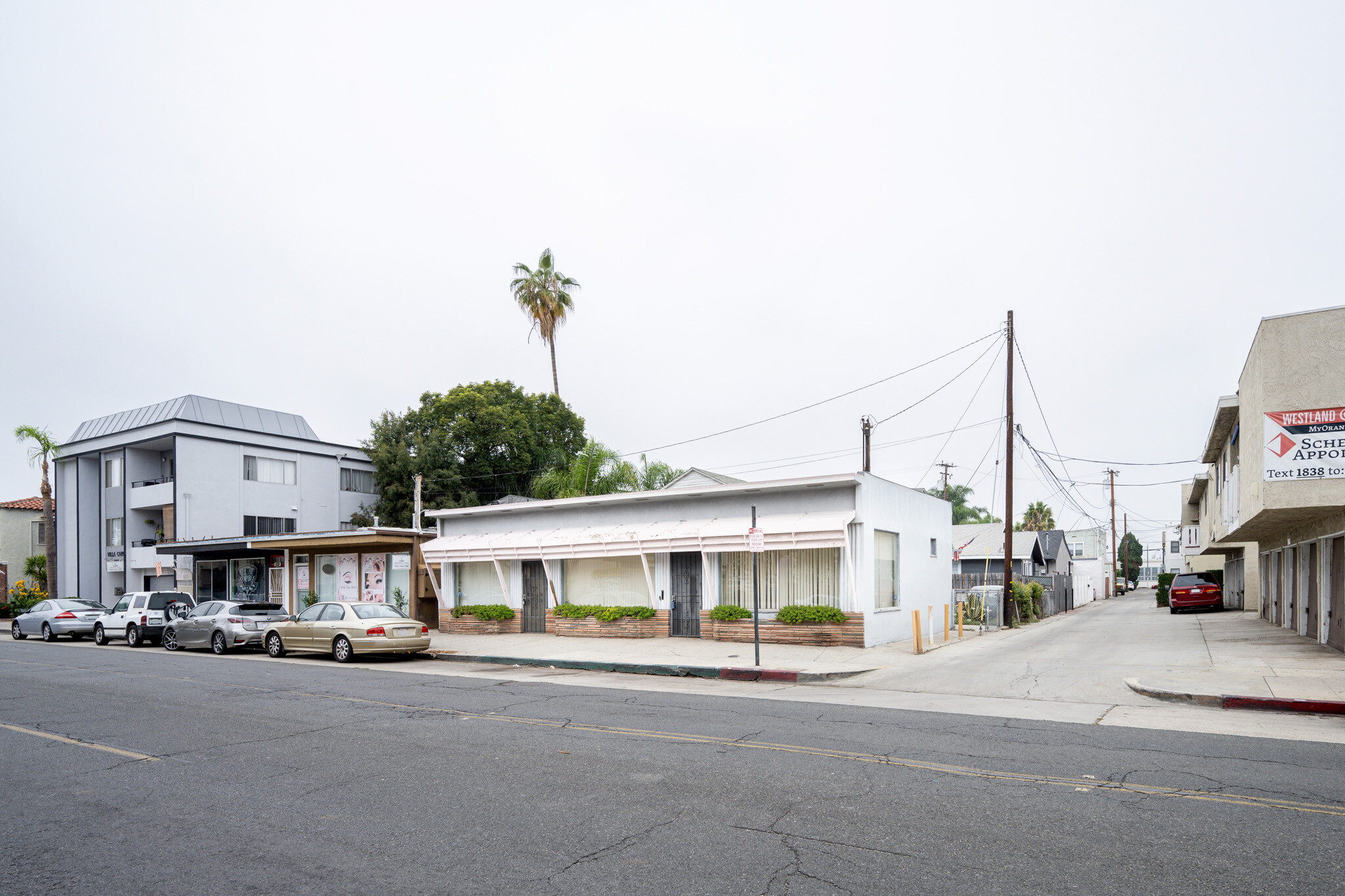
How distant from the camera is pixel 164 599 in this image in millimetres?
26141

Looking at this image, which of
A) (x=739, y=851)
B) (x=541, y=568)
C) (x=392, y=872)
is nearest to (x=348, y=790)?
(x=392, y=872)

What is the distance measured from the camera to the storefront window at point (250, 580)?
33.3 metres

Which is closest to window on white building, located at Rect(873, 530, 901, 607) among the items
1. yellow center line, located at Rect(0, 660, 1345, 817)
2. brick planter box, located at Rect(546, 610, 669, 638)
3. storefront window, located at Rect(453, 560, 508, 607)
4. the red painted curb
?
brick planter box, located at Rect(546, 610, 669, 638)

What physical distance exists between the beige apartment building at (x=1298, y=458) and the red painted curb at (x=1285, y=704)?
458 cm

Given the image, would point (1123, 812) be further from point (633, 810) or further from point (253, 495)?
point (253, 495)

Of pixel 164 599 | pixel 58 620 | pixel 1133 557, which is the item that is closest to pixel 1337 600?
pixel 164 599

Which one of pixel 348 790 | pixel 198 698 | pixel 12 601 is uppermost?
pixel 348 790

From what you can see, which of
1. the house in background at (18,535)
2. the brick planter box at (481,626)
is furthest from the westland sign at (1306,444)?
the house in background at (18,535)

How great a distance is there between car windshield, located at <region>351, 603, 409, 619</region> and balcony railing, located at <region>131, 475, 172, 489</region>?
84.8 ft

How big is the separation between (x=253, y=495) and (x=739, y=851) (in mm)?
42241

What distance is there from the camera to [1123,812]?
20.1 ft

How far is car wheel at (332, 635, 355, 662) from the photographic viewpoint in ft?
62.7

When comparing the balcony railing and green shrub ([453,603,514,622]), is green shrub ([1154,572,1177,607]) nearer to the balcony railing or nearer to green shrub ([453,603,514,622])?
green shrub ([453,603,514,622])

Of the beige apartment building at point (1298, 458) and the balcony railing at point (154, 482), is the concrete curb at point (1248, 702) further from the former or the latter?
the balcony railing at point (154, 482)
